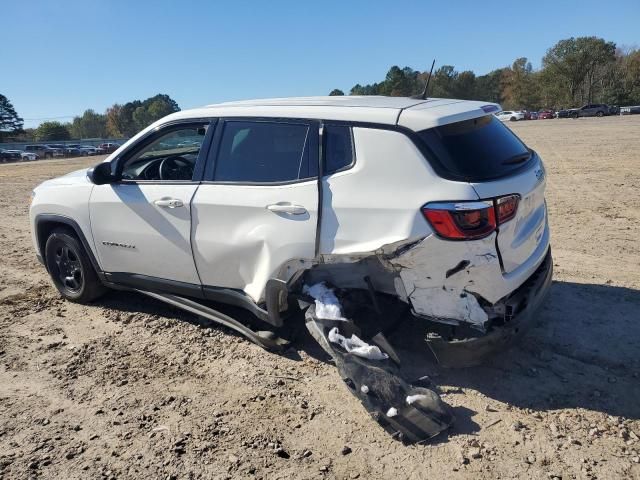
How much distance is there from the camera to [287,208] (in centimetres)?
349

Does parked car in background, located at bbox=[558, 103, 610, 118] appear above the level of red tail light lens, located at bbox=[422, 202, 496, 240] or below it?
below

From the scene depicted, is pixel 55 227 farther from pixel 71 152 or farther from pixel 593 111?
pixel 593 111

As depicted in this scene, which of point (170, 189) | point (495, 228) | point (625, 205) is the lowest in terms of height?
point (625, 205)

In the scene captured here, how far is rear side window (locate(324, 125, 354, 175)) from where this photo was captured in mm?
3377

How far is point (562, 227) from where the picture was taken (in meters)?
7.25

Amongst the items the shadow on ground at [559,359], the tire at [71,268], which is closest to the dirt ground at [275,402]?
the shadow on ground at [559,359]

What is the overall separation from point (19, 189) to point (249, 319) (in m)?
15.8

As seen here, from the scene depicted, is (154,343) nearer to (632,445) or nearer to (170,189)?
(170,189)

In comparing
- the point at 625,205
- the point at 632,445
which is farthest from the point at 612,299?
the point at 625,205

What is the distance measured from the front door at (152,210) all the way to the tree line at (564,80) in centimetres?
6239

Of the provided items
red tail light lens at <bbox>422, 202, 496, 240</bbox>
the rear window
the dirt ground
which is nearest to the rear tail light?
red tail light lens at <bbox>422, 202, 496, 240</bbox>

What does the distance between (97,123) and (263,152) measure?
452ft

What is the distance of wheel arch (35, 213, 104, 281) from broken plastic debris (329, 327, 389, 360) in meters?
2.49

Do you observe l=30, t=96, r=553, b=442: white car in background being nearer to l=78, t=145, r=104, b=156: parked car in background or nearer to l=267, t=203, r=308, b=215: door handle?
l=267, t=203, r=308, b=215: door handle
